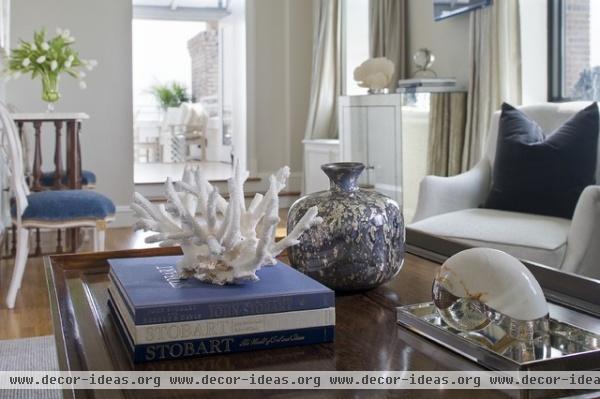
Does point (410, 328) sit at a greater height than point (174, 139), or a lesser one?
lesser

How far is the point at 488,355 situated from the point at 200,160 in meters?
9.72

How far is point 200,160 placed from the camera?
34.6ft

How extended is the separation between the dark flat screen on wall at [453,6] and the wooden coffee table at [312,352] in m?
3.06

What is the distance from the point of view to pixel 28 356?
8.05ft

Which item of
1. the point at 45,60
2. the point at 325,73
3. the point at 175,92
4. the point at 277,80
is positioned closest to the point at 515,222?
the point at 45,60

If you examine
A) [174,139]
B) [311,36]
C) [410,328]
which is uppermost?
[311,36]

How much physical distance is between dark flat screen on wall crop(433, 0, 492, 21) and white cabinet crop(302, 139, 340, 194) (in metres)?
A: 1.44

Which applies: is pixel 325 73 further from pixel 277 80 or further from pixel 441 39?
pixel 441 39

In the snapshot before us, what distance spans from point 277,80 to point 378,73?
6.94 ft

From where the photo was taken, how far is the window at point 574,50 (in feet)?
12.1

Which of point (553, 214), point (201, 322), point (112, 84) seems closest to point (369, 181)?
point (553, 214)

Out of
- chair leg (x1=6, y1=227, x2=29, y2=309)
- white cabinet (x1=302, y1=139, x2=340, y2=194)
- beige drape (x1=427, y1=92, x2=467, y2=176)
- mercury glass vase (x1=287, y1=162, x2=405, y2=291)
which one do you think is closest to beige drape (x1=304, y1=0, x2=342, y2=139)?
white cabinet (x1=302, y1=139, x2=340, y2=194)

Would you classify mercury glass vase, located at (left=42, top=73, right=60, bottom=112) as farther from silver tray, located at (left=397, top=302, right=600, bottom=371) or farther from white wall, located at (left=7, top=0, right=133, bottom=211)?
silver tray, located at (left=397, top=302, right=600, bottom=371)

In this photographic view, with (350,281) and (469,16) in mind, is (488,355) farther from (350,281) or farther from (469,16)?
(469,16)
